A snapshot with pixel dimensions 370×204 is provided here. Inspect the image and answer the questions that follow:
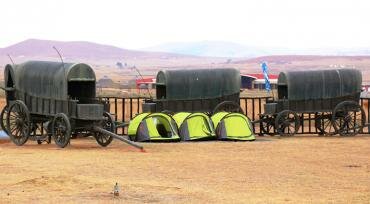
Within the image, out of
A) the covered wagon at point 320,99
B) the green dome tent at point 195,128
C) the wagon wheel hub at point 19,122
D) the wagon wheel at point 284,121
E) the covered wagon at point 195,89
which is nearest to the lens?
the wagon wheel hub at point 19,122

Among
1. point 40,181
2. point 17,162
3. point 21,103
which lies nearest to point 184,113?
point 21,103

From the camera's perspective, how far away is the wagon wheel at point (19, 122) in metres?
25.4

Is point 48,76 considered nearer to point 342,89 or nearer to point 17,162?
point 17,162

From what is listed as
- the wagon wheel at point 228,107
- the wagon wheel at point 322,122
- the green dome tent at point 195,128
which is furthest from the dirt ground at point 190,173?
the wagon wheel at point 228,107

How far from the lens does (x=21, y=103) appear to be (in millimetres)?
25375

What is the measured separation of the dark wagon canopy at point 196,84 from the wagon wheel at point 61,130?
672 cm

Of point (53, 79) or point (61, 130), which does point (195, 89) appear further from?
point (61, 130)

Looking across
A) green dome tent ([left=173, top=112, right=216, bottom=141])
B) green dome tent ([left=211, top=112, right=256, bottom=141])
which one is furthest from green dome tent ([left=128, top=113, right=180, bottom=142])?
green dome tent ([left=211, top=112, right=256, bottom=141])

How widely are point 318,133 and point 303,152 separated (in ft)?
29.0

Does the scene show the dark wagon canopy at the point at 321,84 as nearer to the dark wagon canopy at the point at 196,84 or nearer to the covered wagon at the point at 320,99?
A: the covered wagon at the point at 320,99

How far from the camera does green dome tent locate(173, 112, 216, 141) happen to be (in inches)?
1075

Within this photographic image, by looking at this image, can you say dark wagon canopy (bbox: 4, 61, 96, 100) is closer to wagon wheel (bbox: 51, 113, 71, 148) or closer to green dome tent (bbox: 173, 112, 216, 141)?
wagon wheel (bbox: 51, 113, 71, 148)

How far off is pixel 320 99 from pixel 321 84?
1.77 ft

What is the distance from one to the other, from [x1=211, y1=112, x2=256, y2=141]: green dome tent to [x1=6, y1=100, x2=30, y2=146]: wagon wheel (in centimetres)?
618
